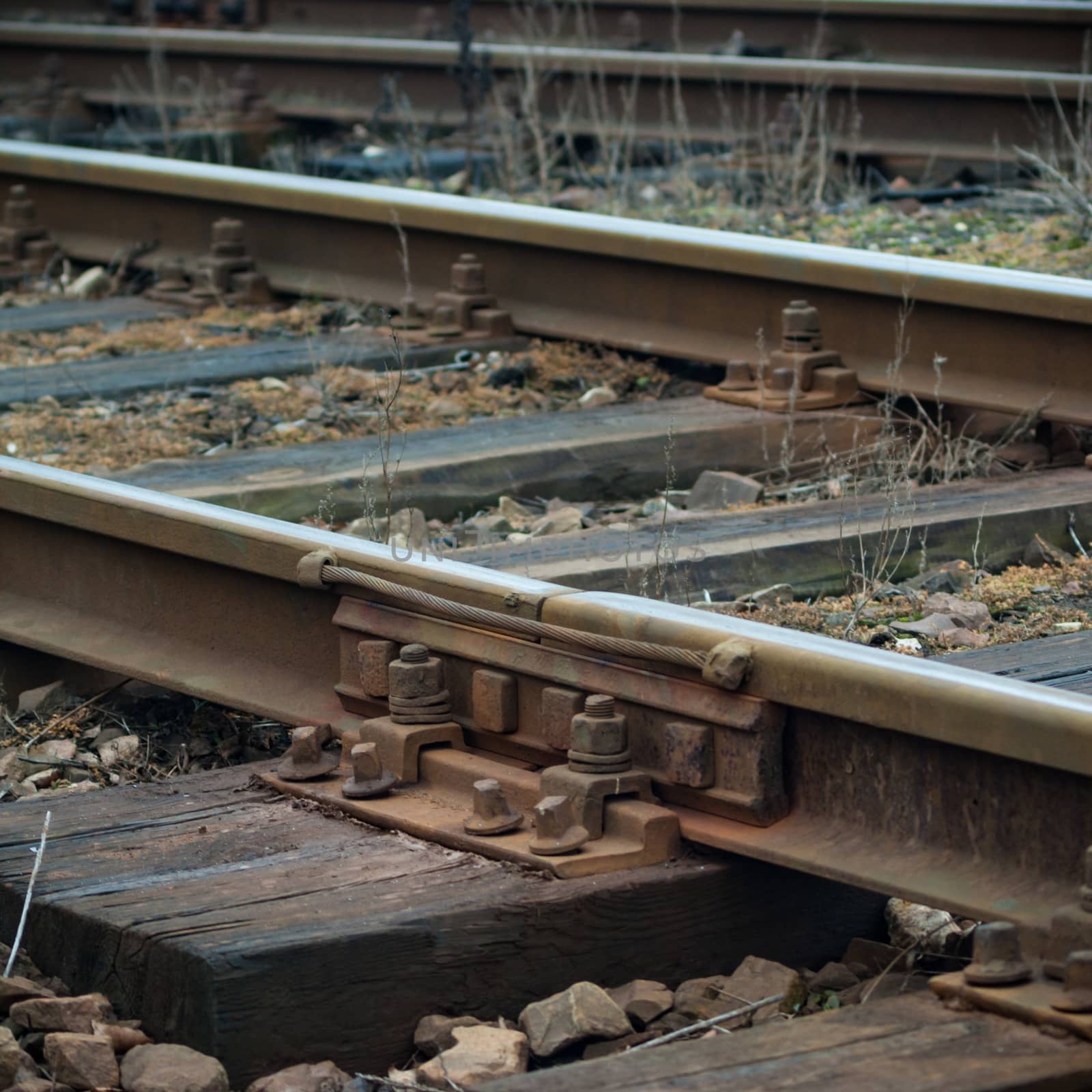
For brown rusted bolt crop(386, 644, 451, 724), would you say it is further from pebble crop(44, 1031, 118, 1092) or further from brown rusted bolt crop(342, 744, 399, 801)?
pebble crop(44, 1031, 118, 1092)

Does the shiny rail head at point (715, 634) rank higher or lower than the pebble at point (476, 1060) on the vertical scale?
higher

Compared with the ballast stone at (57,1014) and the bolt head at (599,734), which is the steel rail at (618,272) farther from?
the ballast stone at (57,1014)

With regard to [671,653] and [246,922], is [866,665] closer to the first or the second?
[671,653]

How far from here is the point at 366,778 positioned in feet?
11.6

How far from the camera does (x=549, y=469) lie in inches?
222

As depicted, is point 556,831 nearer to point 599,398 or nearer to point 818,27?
point 599,398

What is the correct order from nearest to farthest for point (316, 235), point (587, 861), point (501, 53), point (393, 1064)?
A: point (393, 1064) → point (587, 861) → point (316, 235) → point (501, 53)

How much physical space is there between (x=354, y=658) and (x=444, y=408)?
2734mm

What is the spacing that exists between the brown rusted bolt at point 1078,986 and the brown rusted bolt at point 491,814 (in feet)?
3.38

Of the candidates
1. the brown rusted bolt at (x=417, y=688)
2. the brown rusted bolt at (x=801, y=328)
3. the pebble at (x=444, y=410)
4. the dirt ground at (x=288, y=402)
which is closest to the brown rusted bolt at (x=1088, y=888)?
the brown rusted bolt at (x=417, y=688)

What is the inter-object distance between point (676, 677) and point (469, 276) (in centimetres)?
434

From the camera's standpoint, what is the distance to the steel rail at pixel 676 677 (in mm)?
2816

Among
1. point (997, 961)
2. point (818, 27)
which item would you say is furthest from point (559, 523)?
point (818, 27)

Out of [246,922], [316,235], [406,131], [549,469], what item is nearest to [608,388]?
[549,469]
